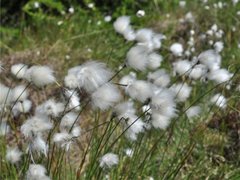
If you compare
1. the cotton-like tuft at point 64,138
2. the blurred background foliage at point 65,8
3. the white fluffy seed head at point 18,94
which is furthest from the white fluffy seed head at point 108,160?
the blurred background foliage at point 65,8

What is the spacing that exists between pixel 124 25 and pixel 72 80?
1.93 feet

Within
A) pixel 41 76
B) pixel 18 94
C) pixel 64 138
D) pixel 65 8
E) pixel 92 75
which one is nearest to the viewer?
pixel 92 75

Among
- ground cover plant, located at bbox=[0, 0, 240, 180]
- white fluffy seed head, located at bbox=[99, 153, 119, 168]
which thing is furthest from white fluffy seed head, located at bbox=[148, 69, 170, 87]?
white fluffy seed head, located at bbox=[99, 153, 119, 168]

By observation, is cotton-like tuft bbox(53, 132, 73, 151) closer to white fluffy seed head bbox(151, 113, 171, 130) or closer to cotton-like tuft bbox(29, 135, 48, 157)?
cotton-like tuft bbox(29, 135, 48, 157)

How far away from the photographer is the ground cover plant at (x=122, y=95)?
2.03 m

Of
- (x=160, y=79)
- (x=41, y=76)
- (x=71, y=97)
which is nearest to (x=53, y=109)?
(x=71, y=97)

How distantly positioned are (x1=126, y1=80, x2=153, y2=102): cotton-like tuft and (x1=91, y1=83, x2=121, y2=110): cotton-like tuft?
143mm

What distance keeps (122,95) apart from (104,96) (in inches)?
67.4

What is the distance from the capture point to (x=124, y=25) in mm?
2471

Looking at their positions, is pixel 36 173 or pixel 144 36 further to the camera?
pixel 144 36

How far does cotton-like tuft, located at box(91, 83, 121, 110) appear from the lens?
185 centimetres

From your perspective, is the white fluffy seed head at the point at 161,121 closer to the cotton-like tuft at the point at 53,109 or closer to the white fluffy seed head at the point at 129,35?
the cotton-like tuft at the point at 53,109

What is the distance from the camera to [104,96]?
1.85 meters

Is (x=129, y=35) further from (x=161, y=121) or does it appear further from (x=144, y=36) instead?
(x=161, y=121)
